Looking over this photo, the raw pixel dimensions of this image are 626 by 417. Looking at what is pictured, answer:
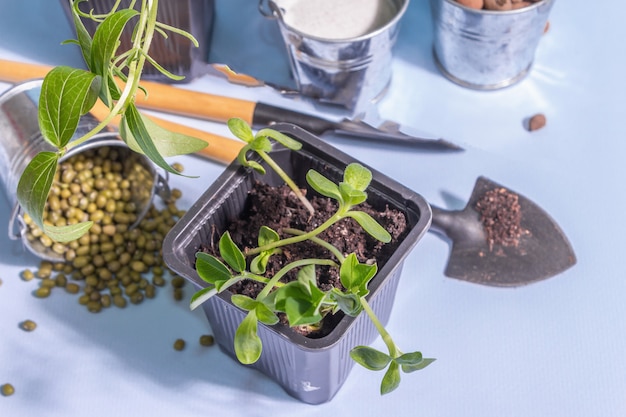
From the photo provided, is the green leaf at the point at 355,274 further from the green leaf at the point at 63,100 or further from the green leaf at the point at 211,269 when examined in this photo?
the green leaf at the point at 63,100

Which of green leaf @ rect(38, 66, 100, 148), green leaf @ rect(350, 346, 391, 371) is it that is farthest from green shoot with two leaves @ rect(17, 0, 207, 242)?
green leaf @ rect(350, 346, 391, 371)

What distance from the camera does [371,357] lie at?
643mm

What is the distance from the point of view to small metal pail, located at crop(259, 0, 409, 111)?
97cm

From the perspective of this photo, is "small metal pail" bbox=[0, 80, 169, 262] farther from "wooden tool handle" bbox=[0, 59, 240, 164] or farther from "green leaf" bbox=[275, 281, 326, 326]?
"green leaf" bbox=[275, 281, 326, 326]

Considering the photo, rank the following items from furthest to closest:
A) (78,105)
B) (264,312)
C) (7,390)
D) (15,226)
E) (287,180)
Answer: (15,226)
(7,390)
(287,180)
(264,312)
(78,105)

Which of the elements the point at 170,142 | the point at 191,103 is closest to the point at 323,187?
the point at 170,142

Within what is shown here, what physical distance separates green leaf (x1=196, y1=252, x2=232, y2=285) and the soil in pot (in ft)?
0.22

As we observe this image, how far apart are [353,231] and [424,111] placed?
0.38 metres

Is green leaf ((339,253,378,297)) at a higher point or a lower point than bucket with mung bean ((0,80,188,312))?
higher

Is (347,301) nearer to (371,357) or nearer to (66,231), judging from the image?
(371,357)

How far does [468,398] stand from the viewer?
880mm

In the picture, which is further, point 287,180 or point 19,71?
point 19,71

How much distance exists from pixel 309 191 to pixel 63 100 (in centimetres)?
33

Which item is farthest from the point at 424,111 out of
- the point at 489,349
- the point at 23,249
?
the point at 23,249
